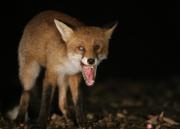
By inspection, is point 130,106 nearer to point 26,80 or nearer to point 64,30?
point 26,80

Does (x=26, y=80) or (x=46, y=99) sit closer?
(x=46, y=99)

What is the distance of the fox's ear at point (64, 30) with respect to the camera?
6.37 m

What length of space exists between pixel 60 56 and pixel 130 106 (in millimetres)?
2524

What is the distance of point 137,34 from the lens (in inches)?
578

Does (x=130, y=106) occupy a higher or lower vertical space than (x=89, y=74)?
lower

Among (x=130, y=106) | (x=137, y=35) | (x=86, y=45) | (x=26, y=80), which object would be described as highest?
(x=86, y=45)

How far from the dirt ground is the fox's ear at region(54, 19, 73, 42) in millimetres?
1119

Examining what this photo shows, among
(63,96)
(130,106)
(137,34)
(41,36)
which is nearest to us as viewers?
(41,36)

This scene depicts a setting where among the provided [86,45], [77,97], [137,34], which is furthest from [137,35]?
[86,45]

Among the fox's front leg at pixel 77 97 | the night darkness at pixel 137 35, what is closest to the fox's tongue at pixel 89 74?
the fox's front leg at pixel 77 97

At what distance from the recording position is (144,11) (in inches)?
570

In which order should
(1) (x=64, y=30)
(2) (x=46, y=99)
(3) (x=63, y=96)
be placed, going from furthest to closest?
1. (3) (x=63, y=96)
2. (2) (x=46, y=99)
3. (1) (x=64, y=30)

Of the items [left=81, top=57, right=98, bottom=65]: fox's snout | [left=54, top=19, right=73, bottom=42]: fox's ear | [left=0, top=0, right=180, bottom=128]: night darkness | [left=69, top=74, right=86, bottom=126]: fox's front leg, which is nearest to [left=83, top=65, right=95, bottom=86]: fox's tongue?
[left=81, top=57, right=98, bottom=65]: fox's snout

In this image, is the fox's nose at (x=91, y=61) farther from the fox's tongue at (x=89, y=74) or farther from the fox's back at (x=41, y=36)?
the fox's back at (x=41, y=36)
